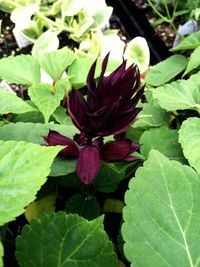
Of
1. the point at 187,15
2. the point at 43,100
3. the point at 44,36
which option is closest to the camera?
the point at 43,100

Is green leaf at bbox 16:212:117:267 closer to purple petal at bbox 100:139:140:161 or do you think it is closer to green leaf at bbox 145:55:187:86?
purple petal at bbox 100:139:140:161

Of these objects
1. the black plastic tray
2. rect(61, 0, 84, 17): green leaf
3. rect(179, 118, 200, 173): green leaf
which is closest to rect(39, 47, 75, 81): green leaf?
rect(179, 118, 200, 173): green leaf

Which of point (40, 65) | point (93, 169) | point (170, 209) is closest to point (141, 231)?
point (170, 209)

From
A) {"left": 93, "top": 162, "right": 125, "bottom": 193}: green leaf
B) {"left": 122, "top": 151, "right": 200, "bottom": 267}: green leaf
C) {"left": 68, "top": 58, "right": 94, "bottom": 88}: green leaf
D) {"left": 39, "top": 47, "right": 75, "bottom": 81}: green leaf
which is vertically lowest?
{"left": 93, "top": 162, "right": 125, "bottom": 193}: green leaf

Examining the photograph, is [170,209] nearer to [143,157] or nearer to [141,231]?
[141,231]

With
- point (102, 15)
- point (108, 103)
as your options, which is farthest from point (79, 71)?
point (102, 15)
